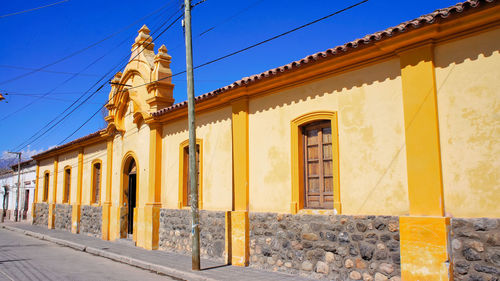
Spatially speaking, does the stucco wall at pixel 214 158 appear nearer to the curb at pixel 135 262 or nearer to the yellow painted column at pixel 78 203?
the curb at pixel 135 262

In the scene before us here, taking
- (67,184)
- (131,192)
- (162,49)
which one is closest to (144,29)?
(162,49)

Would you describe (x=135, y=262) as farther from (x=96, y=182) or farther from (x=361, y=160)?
(x=96, y=182)

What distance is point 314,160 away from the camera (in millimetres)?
8906

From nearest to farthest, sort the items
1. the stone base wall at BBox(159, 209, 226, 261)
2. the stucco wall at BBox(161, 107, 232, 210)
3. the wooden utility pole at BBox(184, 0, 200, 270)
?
the wooden utility pole at BBox(184, 0, 200, 270)
the stone base wall at BBox(159, 209, 226, 261)
the stucco wall at BBox(161, 107, 232, 210)

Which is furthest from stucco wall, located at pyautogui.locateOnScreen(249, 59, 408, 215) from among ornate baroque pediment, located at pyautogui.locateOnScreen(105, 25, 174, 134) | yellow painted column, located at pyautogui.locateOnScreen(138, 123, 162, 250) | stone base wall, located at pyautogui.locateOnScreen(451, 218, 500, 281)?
ornate baroque pediment, located at pyautogui.locateOnScreen(105, 25, 174, 134)

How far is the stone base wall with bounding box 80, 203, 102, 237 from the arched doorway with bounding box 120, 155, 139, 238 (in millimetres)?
2386

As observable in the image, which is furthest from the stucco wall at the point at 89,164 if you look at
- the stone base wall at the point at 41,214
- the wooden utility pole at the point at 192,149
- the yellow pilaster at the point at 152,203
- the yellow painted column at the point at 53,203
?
the wooden utility pole at the point at 192,149

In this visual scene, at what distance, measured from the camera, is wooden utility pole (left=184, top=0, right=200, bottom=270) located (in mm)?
9508

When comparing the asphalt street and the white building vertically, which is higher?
the white building

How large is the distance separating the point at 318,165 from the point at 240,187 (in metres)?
2.39

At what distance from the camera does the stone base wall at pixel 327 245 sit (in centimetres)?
715

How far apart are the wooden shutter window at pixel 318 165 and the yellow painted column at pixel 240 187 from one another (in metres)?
1.79

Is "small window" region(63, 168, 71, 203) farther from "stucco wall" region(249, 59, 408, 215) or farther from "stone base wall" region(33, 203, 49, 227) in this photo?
"stucco wall" region(249, 59, 408, 215)

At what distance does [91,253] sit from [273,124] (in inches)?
322
